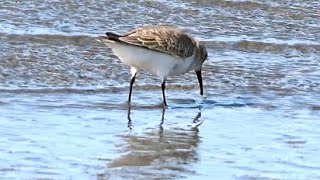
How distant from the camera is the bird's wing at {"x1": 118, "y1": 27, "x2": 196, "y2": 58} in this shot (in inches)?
331

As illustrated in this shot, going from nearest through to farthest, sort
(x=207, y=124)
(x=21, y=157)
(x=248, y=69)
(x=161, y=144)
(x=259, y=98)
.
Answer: (x=21, y=157) → (x=161, y=144) → (x=207, y=124) → (x=259, y=98) → (x=248, y=69)

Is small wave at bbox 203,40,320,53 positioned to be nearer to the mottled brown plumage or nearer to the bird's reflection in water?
the mottled brown plumage

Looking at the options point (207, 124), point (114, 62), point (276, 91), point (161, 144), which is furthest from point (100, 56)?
point (161, 144)

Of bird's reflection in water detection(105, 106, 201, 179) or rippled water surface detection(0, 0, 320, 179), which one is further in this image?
rippled water surface detection(0, 0, 320, 179)

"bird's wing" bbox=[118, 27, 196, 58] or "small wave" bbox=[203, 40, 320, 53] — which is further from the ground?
"bird's wing" bbox=[118, 27, 196, 58]

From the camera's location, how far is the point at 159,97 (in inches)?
346

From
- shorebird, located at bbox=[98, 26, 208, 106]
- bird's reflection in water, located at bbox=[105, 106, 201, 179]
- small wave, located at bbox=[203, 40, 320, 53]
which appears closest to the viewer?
bird's reflection in water, located at bbox=[105, 106, 201, 179]

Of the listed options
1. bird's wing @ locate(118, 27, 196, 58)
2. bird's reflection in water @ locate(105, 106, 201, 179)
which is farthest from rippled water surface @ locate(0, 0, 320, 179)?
bird's wing @ locate(118, 27, 196, 58)

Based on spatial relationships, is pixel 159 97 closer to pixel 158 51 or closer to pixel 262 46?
pixel 158 51

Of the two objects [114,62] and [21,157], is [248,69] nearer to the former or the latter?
[114,62]

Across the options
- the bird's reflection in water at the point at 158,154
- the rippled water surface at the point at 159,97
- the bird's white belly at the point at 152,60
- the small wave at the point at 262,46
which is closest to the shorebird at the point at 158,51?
the bird's white belly at the point at 152,60

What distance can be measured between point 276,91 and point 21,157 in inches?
137

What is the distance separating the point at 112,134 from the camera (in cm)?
721

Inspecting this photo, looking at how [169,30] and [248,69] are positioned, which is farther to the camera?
[248,69]
